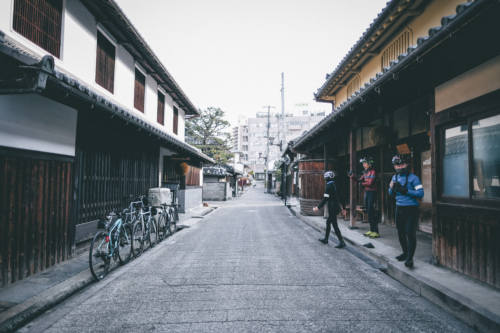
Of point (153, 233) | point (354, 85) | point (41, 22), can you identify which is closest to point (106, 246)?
point (153, 233)

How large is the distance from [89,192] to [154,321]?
458cm

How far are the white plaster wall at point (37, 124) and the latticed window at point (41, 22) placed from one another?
169 cm

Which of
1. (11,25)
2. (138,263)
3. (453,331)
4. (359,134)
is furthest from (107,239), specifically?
(359,134)

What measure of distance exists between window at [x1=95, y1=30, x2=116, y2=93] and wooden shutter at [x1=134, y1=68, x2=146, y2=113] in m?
1.85

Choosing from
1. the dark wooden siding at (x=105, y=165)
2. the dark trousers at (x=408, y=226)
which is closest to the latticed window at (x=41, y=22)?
the dark wooden siding at (x=105, y=165)

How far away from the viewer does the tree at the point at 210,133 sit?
36.7 meters

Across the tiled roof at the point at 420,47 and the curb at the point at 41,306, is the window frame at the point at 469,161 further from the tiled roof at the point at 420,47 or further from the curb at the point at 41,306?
the curb at the point at 41,306

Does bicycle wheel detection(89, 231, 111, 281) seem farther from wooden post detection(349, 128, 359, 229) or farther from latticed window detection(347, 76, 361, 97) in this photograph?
latticed window detection(347, 76, 361, 97)

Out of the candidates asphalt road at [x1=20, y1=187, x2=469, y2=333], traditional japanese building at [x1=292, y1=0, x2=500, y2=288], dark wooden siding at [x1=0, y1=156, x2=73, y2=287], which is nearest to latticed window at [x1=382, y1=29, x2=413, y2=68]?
traditional japanese building at [x1=292, y1=0, x2=500, y2=288]

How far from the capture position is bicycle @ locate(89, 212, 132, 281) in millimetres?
5002

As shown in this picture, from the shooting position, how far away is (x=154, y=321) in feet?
11.3

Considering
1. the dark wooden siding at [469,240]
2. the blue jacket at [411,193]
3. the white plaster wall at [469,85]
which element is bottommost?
the dark wooden siding at [469,240]

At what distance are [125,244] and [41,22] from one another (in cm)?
513

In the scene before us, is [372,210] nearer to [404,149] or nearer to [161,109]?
[404,149]
